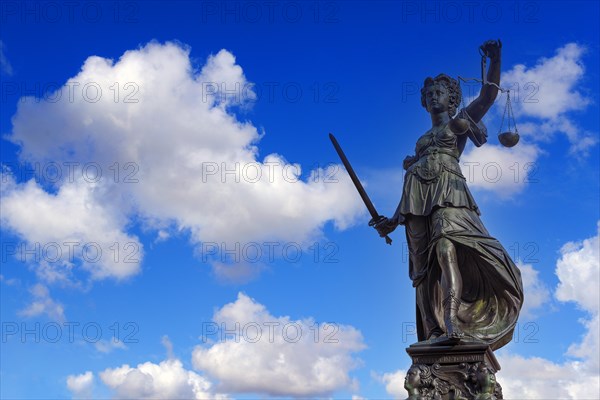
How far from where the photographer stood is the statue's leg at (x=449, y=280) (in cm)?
1234

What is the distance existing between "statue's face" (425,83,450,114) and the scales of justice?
0.02m

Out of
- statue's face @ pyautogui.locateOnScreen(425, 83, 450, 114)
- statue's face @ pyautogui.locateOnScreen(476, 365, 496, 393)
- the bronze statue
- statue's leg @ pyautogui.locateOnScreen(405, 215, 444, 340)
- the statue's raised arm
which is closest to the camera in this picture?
statue's face @ pyautogui.locateOnScreen(476, 365, 496, 393)

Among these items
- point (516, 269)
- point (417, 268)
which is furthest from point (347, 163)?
point (516, 269)

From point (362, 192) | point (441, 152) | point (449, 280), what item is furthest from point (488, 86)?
point (449, 280)

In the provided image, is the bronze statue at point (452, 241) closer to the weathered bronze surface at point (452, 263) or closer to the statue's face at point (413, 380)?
the weathered bronze surface at point (452, 263)

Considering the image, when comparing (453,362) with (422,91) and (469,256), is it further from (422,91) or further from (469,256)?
(422,91)

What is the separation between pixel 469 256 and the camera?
12906 mm

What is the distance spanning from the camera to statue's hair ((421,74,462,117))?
14.4 meters

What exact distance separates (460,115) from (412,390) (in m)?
4.71

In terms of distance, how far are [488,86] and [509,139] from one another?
1053 millimetres

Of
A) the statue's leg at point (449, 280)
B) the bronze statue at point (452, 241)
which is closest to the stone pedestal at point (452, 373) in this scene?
the bronze statue at point (452, 241)

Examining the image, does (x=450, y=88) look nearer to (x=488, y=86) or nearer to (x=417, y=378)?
(x=488, y=86)

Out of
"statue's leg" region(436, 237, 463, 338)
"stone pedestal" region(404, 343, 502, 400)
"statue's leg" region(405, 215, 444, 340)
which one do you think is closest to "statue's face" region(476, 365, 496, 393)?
"stone pedestal" region(404, 343, 502, 400)

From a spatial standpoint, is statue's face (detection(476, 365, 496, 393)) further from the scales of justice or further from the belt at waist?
the belt at waist
